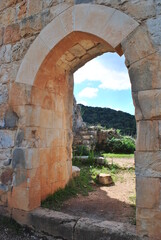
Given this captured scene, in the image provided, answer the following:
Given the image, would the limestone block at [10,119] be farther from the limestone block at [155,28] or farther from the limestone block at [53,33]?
the limestone block at [155,28]

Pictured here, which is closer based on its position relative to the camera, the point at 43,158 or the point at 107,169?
the point at 43,158

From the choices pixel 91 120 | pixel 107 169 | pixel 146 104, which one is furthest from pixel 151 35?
pixel 91 120

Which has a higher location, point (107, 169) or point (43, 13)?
point (43, 13)

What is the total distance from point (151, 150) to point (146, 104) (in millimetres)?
436

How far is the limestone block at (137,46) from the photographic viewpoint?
78.3 inches

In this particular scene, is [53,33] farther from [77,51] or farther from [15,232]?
[15,232]

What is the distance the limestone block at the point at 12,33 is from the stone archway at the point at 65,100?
1.37ft

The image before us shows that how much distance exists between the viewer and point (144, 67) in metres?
1.98

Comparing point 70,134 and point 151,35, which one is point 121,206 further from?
point 151,35

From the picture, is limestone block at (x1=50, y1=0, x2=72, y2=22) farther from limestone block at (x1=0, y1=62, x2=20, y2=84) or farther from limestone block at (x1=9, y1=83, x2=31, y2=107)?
limestone block at (x1=9, y1=83, x2=31, y2=107)

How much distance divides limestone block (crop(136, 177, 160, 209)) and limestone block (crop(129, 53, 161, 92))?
0.87 m

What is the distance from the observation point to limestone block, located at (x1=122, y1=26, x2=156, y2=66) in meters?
1.99

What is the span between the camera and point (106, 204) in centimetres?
312

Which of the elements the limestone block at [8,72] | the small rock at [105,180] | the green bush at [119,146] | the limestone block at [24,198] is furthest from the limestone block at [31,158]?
Result: the green bush at [119,146]
